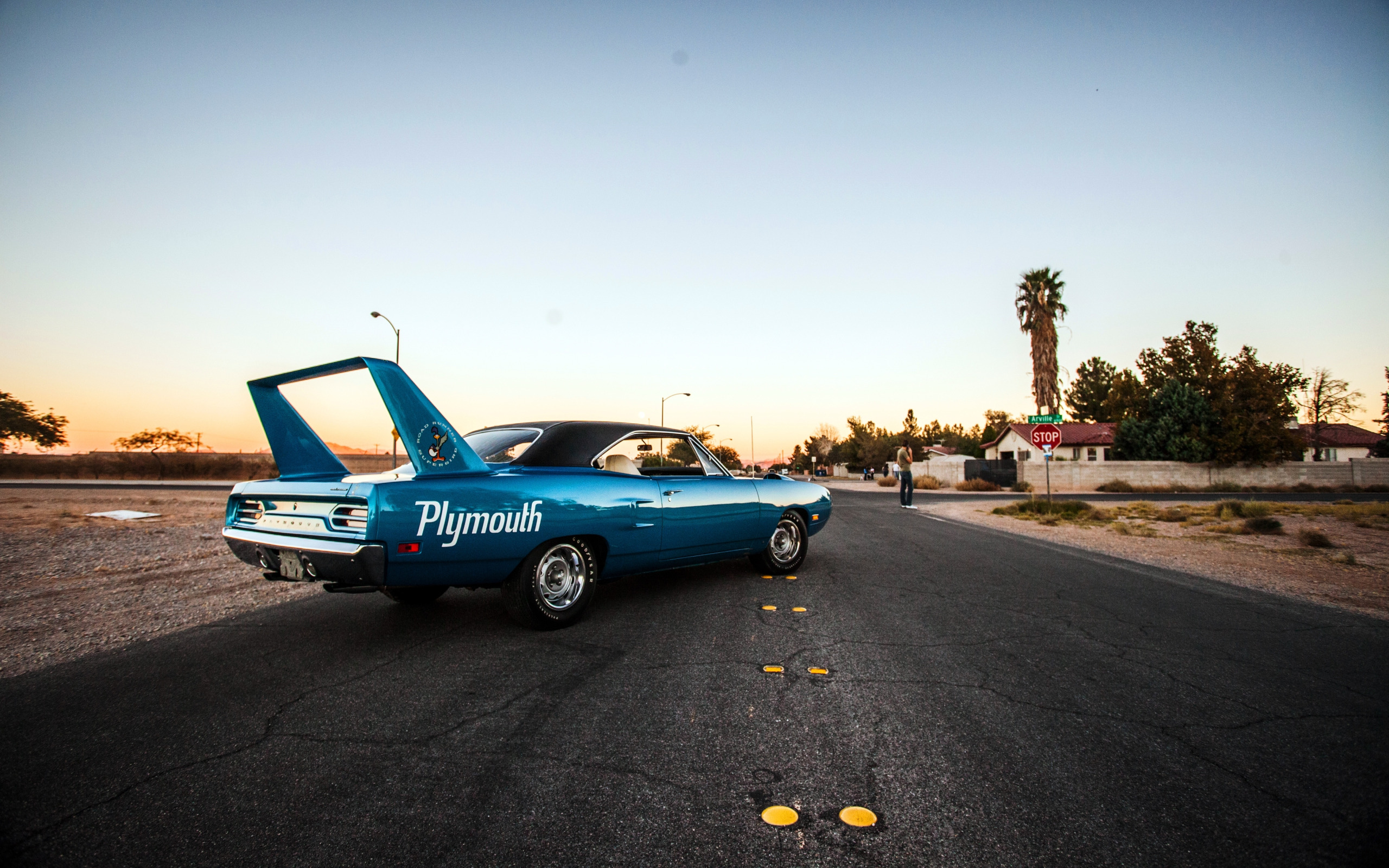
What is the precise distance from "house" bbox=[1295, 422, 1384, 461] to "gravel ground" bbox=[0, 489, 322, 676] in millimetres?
65666

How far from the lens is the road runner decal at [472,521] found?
3.67 m

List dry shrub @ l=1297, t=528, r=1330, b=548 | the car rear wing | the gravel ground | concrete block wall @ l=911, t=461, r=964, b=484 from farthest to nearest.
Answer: concrete block wall @ l=911, t=461, r=964, b=484 → dry shrub @ l=1297, t=528, r=1330, b=548 → the gravel ground → the car rear wing

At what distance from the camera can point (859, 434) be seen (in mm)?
78500

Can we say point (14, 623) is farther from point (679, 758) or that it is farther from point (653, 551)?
point (679, 758)

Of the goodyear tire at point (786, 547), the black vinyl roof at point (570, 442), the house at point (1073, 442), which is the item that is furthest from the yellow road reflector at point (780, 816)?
the house at point (1073, 442)

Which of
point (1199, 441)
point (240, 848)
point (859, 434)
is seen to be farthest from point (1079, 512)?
point (859, 434)

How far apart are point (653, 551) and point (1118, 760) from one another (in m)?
3.26

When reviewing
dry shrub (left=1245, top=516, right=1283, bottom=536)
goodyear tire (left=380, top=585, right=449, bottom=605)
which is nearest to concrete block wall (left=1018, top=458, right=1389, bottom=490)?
dry shrub (left=1245, top=516, right=1283, bottom=536)

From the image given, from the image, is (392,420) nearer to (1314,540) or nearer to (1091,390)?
(1314,540)

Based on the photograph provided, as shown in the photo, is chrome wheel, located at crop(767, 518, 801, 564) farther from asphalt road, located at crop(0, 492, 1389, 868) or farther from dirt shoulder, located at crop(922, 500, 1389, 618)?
dirt shoulder, located at crop(922, 500, 1389, 618)

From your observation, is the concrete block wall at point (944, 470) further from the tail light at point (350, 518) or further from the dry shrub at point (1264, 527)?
the tail light at point (350, 518)

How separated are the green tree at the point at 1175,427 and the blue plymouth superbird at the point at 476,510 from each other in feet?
124

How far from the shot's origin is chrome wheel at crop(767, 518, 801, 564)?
6555 mm

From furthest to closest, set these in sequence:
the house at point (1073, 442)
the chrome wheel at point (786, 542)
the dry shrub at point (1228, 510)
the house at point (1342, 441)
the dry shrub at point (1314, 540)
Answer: the house at point (1342, 441), the house at point (1073, 442), the dry shrub at point (1228, 510), the dry shrub at point (1314, 540), the chrome wheel at point (786, 542)
